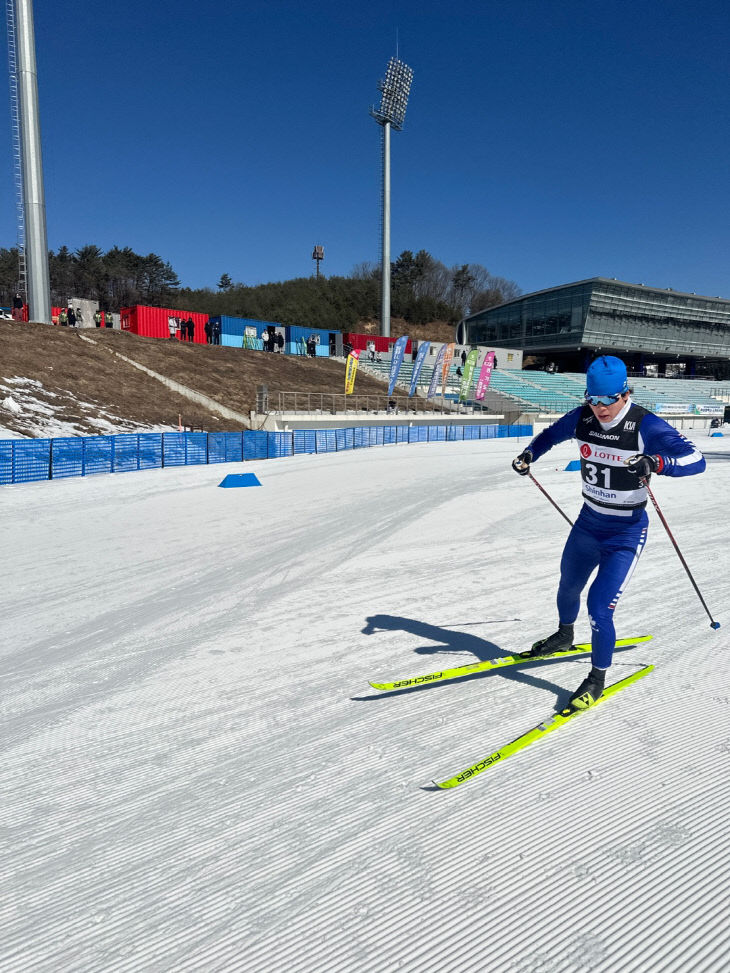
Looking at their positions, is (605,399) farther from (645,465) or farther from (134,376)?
(134,376)

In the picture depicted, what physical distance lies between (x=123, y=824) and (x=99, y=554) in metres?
5.42

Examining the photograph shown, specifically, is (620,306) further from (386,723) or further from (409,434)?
(386,723)

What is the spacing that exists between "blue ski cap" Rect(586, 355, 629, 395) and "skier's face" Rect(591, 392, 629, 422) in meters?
0.05

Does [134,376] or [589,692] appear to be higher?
[134,376]

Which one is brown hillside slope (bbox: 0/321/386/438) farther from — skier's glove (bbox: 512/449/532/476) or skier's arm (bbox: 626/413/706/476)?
skier's arm (bbox: 626/413/706/476)

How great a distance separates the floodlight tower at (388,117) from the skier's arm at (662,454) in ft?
184

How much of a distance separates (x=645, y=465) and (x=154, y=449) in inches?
691

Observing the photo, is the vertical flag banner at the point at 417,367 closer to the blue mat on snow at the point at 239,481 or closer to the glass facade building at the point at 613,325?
the blue mat on snow at the point at 239,481

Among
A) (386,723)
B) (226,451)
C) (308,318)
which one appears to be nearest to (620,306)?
(308,318)

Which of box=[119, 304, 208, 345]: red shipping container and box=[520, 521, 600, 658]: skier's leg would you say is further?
box=[119, 304, 208, 345]: red shipping container

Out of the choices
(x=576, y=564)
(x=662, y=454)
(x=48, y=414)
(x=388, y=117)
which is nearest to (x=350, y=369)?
(x=48, y=414)

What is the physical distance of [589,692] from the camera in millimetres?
3309

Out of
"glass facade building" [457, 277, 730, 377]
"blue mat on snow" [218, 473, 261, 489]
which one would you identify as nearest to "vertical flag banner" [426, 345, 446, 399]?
"blue mat on snow" [218, 473, 261, 489]

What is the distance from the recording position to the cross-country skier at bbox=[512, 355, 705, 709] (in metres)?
3.30
